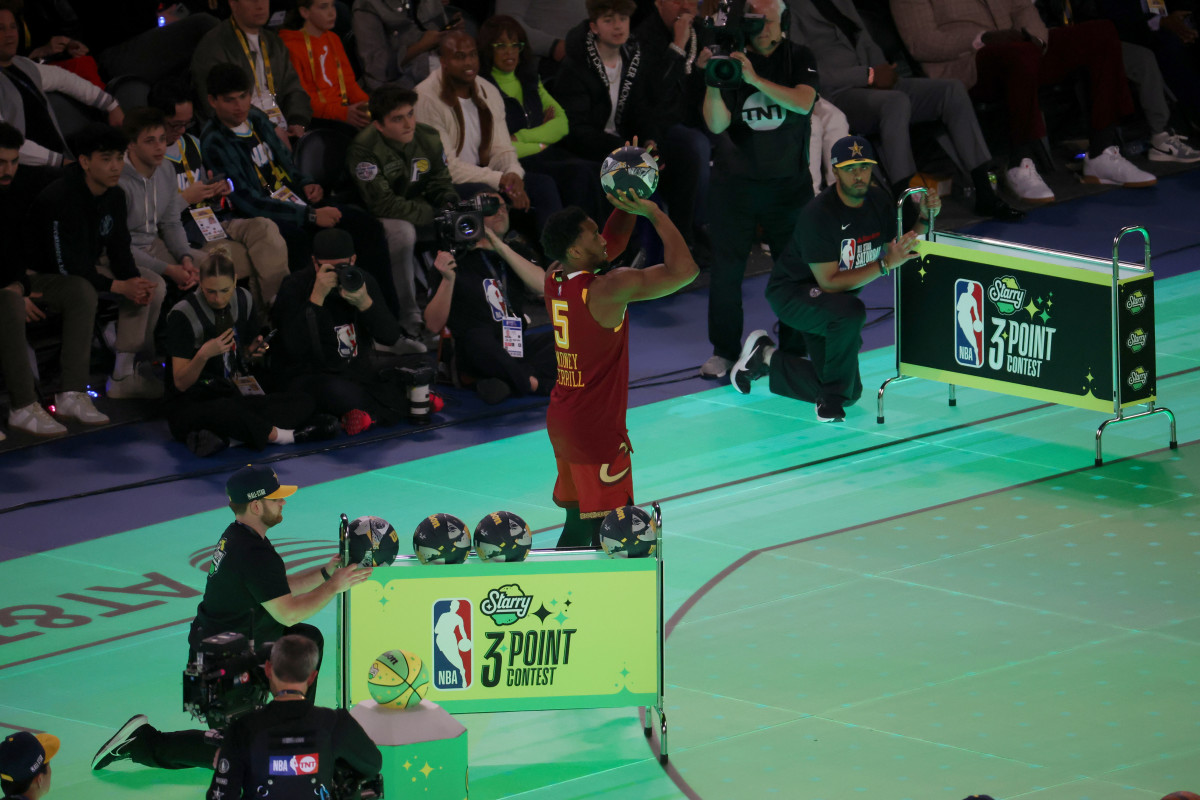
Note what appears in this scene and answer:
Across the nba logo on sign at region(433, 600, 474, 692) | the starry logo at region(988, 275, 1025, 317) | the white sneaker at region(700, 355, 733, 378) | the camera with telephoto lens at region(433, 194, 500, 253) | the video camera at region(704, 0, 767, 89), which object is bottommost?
the white sneaker at region(700, 355, 733, 378)

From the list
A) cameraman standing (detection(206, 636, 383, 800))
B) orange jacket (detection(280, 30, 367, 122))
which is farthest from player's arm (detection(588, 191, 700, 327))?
orange jacket (detection(280, 30, 367, 122))

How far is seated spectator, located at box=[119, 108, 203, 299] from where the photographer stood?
1165cm

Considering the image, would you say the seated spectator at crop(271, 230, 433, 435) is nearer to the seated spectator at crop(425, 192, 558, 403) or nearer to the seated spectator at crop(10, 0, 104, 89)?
the seated spectator at crop(425, 192, 558, 403)

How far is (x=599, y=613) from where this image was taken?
6.70 metres

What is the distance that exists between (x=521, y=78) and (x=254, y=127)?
2.71m

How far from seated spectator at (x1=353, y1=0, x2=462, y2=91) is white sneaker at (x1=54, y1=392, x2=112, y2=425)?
13.4 ft

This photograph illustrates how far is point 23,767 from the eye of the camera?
5.01 metres

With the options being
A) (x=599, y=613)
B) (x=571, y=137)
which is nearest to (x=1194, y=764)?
(x=599, y=613)

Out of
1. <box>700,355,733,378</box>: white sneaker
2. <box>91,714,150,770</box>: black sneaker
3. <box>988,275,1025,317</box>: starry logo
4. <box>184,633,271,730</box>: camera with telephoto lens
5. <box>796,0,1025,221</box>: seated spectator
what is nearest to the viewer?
<box>184,633,271,730</box>: camera with telephoto lens

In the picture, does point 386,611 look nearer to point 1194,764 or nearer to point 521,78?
point 1194,764

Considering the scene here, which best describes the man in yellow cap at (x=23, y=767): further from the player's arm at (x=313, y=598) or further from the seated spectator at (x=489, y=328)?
the seated spectator at (x=489, y=328)

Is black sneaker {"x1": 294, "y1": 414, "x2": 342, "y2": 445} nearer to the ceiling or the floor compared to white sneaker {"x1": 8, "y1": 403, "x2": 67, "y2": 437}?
nearer to the floor

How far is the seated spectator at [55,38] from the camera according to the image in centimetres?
1295

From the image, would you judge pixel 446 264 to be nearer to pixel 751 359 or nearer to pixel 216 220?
pixel 216 220
